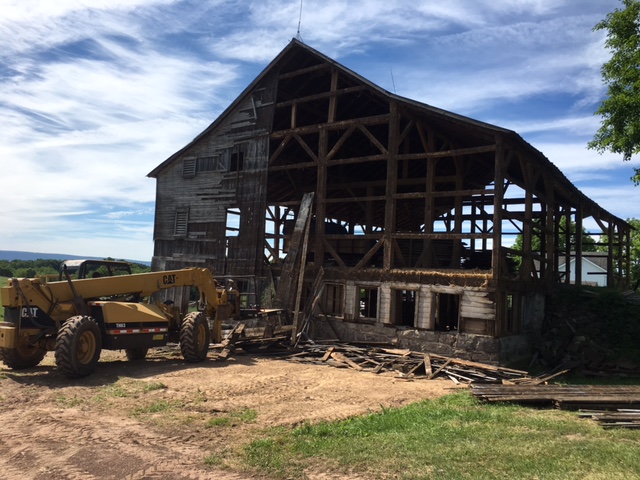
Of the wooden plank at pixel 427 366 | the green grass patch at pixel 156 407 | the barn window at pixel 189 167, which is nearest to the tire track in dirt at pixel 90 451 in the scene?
the green grass patch at pixel 156 407

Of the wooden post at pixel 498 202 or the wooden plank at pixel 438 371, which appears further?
the wooden post at pixel 498 202

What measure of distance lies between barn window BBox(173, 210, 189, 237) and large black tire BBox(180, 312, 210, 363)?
10.9m

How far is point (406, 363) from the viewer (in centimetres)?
1616

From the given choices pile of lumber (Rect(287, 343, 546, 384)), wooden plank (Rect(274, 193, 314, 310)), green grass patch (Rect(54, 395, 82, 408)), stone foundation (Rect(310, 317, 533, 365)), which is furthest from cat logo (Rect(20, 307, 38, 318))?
stone foundation (Rect(310, 317, 533, 365))

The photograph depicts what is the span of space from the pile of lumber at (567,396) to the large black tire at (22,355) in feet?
33.9

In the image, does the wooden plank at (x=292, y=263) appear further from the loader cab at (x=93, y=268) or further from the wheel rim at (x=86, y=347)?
the wheel rim at (x=86, y=347)

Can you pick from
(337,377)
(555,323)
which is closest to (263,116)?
(337,377)

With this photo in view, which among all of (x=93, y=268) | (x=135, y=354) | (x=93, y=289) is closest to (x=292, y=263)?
(x=135, y=354)

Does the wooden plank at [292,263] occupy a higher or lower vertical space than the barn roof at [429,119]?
lower

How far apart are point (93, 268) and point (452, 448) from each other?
10953mm

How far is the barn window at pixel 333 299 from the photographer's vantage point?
834 inches

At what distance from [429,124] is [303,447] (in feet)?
49.9

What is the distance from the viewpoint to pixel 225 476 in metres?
6.35

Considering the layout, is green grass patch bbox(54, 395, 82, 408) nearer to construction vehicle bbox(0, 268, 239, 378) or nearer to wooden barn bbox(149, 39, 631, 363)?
construction vehicle bbox(0, 268, 239, 378)
